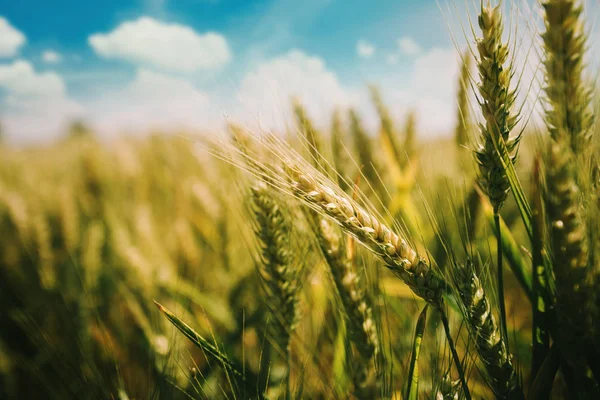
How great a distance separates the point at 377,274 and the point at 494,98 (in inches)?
14.4

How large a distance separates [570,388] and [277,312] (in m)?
0.49

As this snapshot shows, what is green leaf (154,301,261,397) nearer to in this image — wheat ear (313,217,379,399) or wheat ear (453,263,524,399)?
wheat ear (313,217,379,399)

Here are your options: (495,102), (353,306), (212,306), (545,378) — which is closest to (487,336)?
(545,378)

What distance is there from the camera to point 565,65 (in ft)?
1.36

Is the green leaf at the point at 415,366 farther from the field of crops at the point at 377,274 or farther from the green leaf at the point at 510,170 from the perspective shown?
the green leaf at the point at 510,170

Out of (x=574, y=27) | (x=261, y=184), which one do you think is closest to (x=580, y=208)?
(x=574, y=27)

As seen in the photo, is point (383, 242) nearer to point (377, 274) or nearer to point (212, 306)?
point (377, 274)

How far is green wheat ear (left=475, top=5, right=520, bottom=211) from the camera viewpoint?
0.47 m

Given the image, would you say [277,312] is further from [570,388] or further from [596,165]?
[596,165]

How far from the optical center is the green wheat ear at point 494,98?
469 millimetres

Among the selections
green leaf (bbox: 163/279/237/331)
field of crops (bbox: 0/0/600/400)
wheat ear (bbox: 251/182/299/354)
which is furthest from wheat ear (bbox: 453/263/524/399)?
green leaf (bbox: 163/279/237/331)

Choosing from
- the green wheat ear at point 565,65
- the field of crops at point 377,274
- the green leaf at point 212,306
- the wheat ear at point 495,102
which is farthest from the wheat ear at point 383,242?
the green leaf at point 212,306

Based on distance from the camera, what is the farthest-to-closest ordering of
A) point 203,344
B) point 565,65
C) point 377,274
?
point 377,274 < point 203,344 < point 565,65

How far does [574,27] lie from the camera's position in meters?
0.40
